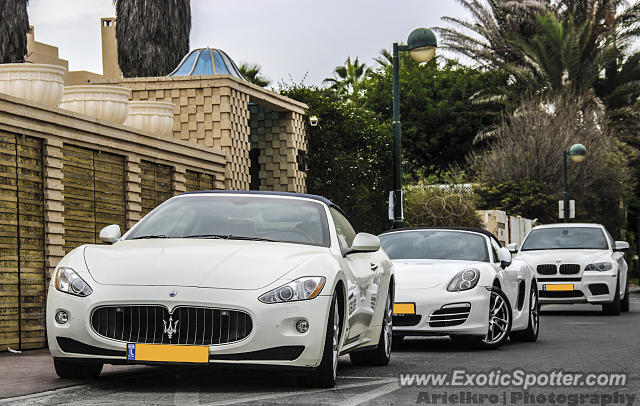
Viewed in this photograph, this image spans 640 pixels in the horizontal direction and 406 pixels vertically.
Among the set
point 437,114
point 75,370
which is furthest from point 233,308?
point 437,114

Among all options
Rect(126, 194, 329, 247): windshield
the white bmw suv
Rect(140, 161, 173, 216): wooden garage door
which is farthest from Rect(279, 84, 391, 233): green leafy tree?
Rect(126, 194, 329, 247): windshield

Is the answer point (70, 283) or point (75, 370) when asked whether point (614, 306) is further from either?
point (70, 283)

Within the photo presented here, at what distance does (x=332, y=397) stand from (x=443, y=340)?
652 centimetres

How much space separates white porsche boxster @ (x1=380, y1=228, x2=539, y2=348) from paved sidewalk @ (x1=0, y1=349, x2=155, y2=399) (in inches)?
136

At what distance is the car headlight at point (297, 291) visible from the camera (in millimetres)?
7584

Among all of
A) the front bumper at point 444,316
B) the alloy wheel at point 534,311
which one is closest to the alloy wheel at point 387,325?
the front bumper at point 444,316

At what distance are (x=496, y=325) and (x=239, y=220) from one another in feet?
14.9

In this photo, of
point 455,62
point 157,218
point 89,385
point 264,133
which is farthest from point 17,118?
point 455,62

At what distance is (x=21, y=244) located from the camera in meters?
12.3

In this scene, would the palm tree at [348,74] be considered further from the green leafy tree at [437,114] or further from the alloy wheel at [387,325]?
the alloy wheel at [387,325]

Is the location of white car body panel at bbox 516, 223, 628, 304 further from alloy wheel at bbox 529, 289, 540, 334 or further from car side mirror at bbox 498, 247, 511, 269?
car side mirror at bbox 498, 247, 511, 269

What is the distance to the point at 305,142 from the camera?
2450 cm

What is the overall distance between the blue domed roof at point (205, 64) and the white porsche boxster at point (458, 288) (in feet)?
29.4

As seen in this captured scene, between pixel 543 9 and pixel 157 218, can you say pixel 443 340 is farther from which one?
pixel 543 9
